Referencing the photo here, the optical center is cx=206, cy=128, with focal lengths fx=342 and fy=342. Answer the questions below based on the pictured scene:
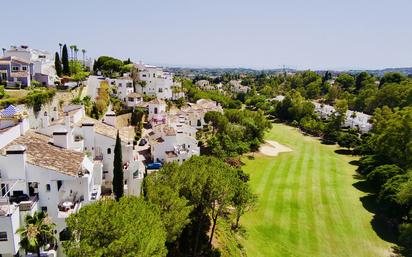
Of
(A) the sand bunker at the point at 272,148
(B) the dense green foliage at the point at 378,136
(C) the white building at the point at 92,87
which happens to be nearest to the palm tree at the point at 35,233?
(B) the dense green foliage at the point at 378,136

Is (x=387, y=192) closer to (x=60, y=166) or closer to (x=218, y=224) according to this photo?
(x=218, y=224)

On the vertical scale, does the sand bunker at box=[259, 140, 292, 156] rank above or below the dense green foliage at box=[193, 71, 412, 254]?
below

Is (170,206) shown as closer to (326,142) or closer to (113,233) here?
(113,233)

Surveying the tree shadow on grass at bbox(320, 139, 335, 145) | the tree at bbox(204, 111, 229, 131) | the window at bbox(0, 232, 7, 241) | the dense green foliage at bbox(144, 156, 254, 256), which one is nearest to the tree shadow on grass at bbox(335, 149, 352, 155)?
the tree shadow on grass at bbox(320, 139, 335, 145)

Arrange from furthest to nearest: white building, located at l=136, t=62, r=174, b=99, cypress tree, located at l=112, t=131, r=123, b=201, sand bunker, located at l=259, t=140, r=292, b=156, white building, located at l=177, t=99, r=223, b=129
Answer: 1. white building, located at l=136, t=62, r=174, b=99
2. sand bunker, located at l=259, t=140, r=292, b=156
3. white building, located at l=177, t=99, r=223, b=129
4. cypress tree, located at l=112, t=131, r=123, b=201

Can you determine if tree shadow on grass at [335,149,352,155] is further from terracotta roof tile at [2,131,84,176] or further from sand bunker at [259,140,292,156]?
terracotta roof tile at [2,131,84,176]

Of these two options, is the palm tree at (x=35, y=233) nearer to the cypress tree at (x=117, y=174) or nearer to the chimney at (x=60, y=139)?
the chimney at (x=60, y=139)

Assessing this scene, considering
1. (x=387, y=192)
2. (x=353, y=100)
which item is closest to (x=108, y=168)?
(x=387, y=192)

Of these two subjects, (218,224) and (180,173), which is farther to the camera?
(218,224)
